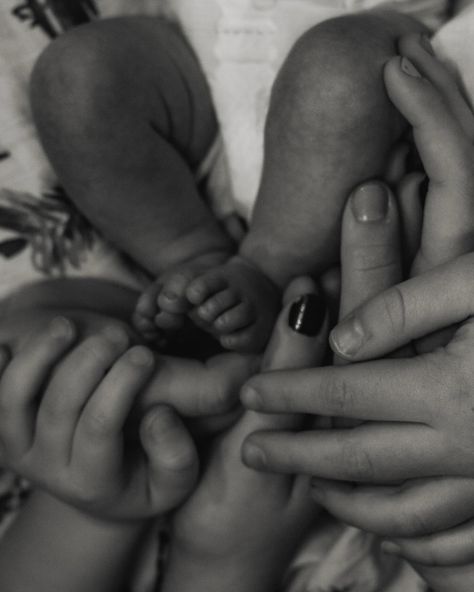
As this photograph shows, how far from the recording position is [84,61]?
729mm

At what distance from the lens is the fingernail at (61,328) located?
695mm

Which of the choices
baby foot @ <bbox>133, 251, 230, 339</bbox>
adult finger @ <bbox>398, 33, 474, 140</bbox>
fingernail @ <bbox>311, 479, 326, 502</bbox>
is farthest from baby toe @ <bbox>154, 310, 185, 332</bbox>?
adult finger @ <bbox>398, 33, 474, 140</bbox>

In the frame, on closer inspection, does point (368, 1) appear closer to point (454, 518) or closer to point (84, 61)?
point (84, 61)

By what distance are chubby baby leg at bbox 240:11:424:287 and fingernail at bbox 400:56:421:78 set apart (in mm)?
22

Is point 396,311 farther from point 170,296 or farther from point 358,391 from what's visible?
point 170,296

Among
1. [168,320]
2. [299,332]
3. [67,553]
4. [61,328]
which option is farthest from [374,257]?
[67,553]

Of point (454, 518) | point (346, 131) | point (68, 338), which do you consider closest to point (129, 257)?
point (68, 338)

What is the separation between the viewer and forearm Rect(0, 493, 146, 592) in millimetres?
768

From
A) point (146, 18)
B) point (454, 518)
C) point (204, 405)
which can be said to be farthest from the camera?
point (146, 18)

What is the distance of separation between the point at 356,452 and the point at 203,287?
214mm

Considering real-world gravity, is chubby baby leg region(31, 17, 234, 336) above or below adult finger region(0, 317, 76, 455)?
above

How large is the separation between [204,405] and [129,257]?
27 cm

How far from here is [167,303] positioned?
2.25 feet

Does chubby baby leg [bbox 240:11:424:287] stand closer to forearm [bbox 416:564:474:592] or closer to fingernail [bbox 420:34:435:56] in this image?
fingernail [bbox 420:34:435:56]
